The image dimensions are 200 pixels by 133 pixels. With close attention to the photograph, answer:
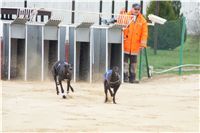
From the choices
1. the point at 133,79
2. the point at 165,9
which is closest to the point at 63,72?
the point at 133,79

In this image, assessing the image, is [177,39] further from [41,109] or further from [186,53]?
[41,109]

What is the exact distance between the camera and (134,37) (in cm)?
1905

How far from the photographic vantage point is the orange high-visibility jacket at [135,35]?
1897cm

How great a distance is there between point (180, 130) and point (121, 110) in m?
2.21

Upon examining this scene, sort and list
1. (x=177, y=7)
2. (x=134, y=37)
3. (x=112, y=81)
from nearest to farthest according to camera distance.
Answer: (x=112, y=81) → (x=134, y=37) → (x=177, y=7)

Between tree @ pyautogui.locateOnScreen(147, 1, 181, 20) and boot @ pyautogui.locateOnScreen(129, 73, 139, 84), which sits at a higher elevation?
tree @ pyautogui.locateOnScreen(147, 1, 181, 20)

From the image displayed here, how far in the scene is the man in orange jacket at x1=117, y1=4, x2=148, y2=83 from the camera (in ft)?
62.2

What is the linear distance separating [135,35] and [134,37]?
6cm

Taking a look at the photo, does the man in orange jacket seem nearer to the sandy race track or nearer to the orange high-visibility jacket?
the orange high-visibility jacket

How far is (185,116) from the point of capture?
12.0 meters

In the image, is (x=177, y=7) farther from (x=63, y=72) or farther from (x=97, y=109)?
(x=97, y=109)

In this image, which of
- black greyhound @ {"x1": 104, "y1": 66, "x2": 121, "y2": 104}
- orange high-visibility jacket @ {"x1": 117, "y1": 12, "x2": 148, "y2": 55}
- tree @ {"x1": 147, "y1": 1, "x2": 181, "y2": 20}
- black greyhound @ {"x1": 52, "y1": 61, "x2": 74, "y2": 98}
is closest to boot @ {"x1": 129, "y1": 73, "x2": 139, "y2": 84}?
orange high-visibility jacket @ {"x1": 117, "y1": 12, "x2": 148, "y2": 55}

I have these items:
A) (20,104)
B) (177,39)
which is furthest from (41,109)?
(177,39)

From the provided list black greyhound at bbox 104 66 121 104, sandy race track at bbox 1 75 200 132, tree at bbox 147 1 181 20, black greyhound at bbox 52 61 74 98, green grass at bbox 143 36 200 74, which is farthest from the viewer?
tree at bbox 147 1 181 20
